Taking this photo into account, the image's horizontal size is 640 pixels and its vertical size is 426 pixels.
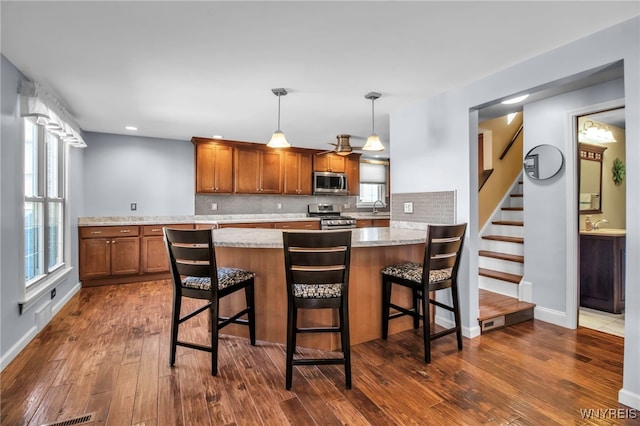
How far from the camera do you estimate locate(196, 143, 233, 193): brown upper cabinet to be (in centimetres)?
515

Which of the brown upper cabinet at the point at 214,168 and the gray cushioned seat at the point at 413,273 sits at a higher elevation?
the brown upper cabinet at the point at 214,168

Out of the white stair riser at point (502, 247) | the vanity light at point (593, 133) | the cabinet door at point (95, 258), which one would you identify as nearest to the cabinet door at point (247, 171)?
the cabinet door at point (95, 258)

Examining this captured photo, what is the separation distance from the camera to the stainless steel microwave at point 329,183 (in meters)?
6.14

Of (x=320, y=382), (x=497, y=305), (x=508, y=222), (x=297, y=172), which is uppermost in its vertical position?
(x=297, y=172)

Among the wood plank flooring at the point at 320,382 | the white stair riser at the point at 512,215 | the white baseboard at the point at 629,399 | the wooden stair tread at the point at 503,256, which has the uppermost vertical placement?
the white stair riser at the point at 512,215

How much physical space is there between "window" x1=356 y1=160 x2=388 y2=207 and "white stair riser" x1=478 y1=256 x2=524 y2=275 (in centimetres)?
329

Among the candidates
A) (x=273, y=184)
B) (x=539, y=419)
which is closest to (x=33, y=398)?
(x=539, y=419)

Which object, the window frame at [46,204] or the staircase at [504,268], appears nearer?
the window frame at [46,204]

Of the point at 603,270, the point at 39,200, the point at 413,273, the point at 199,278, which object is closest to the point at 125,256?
the point at 39,200

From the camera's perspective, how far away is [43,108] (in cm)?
265

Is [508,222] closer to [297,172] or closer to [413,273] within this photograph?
[413,273]

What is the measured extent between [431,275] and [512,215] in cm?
253

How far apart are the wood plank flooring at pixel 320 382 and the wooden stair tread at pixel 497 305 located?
0.17 m

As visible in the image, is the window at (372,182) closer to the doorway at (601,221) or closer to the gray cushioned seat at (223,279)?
the doorway at (601,221)
